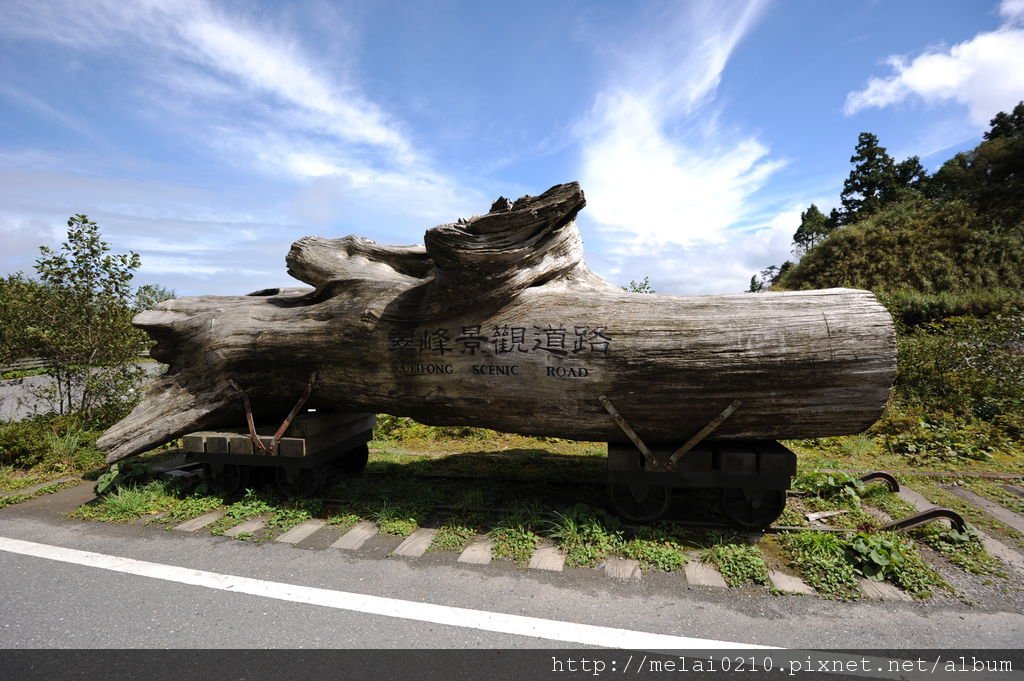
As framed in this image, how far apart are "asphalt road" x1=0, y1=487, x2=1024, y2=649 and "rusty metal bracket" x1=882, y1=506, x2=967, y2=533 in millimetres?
999

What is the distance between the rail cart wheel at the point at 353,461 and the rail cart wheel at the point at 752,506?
172 inches

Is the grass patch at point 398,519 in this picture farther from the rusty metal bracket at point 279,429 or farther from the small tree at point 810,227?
the small tree at point 810,227

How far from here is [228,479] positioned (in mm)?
5645

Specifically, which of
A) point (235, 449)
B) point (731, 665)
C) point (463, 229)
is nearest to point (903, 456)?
point (731, 665)

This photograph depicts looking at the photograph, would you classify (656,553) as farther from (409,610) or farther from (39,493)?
(39,493)

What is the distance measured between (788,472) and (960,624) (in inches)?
54.3

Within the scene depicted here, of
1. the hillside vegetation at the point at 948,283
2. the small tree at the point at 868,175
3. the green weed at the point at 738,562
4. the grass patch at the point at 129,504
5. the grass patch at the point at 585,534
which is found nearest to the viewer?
the green weed at the point at 738,562

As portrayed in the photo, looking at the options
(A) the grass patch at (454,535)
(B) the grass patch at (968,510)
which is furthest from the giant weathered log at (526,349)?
(B) the grass patch at (968,510)

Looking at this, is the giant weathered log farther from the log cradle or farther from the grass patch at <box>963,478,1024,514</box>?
the grass patch at <box>963,478,1024,514</box>

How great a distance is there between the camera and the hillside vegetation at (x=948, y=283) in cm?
724

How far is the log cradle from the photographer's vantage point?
398cm

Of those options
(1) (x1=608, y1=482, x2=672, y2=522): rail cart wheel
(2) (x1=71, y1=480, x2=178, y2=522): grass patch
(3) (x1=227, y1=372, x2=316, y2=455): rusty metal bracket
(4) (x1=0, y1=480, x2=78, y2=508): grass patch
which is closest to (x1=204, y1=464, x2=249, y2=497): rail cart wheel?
(2) (x1=71, y1=480, x2=178, y2=522): grass patch

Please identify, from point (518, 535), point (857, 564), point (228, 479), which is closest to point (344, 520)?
point (518, 535)

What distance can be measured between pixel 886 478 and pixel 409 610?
203 inches
